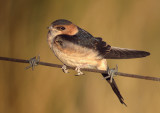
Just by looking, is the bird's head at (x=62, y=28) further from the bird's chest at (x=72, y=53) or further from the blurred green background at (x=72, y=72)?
the blurred green background at (x=72, y=72)

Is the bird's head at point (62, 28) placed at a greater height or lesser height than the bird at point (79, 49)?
greater

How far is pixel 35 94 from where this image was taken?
3.56m

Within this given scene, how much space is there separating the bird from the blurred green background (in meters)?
0.57

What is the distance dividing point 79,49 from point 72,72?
998mm

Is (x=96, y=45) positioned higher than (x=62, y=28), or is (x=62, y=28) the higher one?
(x=62, y=28)

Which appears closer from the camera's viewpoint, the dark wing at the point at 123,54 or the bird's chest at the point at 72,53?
the dark wing at the point at 123,54

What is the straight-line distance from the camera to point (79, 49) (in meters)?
2.62

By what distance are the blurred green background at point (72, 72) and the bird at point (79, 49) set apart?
1.88ft

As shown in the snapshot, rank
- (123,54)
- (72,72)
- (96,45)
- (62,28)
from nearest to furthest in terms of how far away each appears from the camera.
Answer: (123,54) → (96,45) → (62,28) → (72,72)

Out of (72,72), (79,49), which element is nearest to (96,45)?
(79,49)

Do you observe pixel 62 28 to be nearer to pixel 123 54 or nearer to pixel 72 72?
pixel 123 54

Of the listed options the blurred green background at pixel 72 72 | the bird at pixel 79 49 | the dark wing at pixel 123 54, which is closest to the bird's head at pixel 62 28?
the bird at pixel 79 49

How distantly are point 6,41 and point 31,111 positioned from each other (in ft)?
2.57

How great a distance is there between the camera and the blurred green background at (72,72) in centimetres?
334
